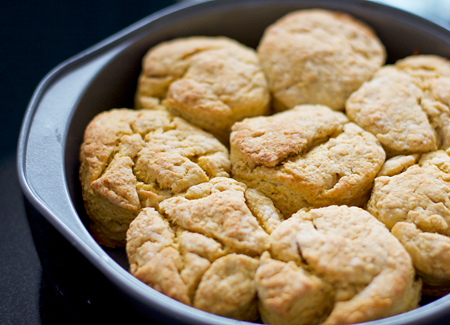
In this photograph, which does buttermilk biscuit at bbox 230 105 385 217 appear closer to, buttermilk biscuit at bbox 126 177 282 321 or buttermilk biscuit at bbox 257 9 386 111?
buttermilk biscuit at bbox 126 177 282 321

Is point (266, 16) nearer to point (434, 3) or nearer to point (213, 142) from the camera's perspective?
point (213, 142)

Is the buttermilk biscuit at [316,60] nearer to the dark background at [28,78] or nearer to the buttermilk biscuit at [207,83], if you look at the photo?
the buttermilk biscuit at [207,83]

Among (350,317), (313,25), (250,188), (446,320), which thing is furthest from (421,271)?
(313,25)

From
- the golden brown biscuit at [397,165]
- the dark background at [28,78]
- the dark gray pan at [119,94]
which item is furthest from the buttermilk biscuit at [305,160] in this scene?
the dark background at [28,78]

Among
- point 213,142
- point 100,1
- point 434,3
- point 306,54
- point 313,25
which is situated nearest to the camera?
point 213,142

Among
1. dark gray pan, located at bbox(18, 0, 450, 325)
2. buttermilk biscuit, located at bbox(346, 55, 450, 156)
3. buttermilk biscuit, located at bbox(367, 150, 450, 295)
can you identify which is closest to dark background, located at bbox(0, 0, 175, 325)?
dark gray pan, located at bbox(18, 0, 450, 325)

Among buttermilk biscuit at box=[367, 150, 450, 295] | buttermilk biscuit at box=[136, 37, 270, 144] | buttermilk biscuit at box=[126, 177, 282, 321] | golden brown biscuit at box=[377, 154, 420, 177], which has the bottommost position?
buttermilk biscuit at box=[126, 177, 282, 321]
